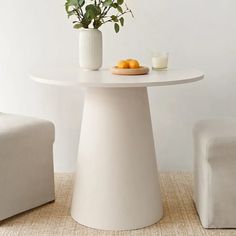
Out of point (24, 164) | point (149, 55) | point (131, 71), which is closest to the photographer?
point (131, 71)

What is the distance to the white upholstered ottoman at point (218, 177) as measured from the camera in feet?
8.26

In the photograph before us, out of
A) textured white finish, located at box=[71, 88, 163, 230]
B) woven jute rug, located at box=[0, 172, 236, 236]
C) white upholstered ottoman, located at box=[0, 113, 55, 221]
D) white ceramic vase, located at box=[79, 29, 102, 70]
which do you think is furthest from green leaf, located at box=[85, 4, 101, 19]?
woven jute rug, located at box=[0, 172, 236, 236]

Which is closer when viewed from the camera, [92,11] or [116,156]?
[116,156]

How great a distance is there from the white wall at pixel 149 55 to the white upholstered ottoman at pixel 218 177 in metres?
0.81

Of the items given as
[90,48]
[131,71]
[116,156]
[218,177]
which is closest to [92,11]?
[90,48]

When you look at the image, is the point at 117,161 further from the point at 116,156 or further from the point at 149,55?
the point at 149,55

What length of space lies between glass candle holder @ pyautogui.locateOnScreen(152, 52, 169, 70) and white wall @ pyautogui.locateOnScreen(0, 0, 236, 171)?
0.56 metres

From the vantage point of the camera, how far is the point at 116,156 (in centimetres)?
259

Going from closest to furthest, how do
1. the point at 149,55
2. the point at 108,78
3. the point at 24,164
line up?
the point at 108,78 < the point at 24,164 < the point at 149,55

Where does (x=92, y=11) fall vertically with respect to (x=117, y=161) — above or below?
above

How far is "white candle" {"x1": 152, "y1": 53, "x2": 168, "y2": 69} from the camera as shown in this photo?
9.23 feet

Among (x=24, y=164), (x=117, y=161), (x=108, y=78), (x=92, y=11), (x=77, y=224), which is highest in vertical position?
(x=92, y=11)

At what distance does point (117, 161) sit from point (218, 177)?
47cm

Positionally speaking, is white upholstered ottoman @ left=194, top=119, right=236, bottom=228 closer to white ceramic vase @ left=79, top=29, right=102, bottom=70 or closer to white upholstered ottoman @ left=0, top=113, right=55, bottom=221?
white ceramic vase @ left=79, top=29, right=102, bottom=70
